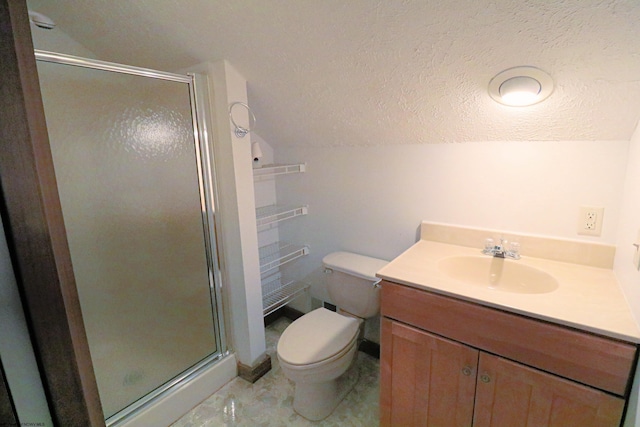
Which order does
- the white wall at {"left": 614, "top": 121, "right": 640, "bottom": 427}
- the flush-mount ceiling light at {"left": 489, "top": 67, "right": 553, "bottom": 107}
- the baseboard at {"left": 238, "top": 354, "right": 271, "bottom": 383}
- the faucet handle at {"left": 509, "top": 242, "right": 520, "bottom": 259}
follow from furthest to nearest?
the baseboard at {"left": 238, "top": 354, "right": 271, "bottom": 383} → the faucet handle at {"left": 509, "top": 242, "right": 520, "bottom": 259} → the flush-mount ceiling light at {"left": 489, "top": 67, "right": 553, "bottom": 107} → the white wall at {"left": 614, "top": 121, "right": 640, "bottom": 427}

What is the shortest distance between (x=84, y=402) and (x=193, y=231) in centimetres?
130

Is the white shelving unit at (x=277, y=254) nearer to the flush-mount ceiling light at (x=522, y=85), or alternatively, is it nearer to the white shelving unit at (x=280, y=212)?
the white shelving unit at (x=280, y=212)

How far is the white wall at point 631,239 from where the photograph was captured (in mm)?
839

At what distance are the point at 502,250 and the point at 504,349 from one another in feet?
1.74

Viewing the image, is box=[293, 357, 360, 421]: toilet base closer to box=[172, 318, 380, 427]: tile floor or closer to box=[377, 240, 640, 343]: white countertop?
box=[172, 318, 380, 427]: tile floor

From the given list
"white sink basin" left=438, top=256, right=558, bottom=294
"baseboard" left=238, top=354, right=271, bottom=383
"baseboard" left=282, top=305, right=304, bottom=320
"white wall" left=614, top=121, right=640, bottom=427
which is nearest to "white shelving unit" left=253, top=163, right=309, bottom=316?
"baseboard" left=282, top=305, right=304, bottom=320

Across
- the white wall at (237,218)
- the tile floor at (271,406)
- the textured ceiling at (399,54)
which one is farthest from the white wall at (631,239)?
the white wall at (237,218)

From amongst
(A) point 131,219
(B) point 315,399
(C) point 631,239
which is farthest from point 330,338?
(C) point 631,239

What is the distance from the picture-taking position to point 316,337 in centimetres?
159

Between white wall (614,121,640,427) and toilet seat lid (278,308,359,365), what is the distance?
1044 millimetres

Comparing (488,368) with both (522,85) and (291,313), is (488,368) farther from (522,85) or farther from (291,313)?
(291,313)

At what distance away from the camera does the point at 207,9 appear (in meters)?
1.21

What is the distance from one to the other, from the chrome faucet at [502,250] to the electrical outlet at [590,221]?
0.81ft

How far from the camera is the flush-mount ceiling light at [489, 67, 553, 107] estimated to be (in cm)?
103
